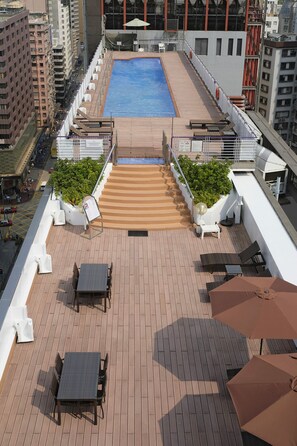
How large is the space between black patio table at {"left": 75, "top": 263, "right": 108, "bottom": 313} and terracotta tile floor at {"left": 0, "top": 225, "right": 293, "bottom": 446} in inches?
18.5

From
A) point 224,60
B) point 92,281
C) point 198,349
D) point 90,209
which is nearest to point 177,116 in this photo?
point 90,209

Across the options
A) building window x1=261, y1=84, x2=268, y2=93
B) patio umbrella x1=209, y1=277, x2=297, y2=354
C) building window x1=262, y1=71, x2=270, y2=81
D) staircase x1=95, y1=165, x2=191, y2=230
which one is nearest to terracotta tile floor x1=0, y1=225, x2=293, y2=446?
staircase x1=95, y1=165, x2=191, y2=230

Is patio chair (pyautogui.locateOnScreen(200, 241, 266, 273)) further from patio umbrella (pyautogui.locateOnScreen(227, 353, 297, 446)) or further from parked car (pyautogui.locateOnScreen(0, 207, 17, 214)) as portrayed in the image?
parked car (pyautogui.locateOnScreen(0, 207, 17, 214))

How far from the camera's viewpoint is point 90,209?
17.2 m

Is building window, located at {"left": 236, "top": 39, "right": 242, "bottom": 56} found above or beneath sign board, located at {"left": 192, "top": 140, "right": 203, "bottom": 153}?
above

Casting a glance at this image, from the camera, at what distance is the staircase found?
18.6 meters

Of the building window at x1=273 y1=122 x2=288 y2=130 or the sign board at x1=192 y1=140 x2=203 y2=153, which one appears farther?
the building window at x1=273 y1=122 x2=288 y2=130

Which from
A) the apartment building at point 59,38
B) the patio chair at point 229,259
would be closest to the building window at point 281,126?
the apartment building at point 59,38

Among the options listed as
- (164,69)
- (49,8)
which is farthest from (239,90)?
(49,8)

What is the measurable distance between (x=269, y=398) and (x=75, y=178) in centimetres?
1256

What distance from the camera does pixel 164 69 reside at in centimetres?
4191

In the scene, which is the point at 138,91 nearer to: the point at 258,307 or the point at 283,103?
the point at 258,307

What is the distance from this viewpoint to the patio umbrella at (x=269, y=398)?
7.92 meters

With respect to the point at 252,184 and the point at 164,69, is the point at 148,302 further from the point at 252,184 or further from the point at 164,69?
the point at 164,69
